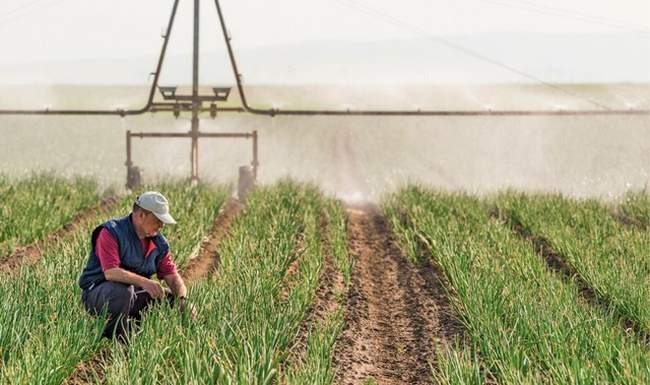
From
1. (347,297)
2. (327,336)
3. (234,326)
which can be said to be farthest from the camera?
(347,297)

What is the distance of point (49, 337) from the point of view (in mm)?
5484

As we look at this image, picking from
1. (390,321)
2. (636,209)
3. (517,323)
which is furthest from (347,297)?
(636,209)

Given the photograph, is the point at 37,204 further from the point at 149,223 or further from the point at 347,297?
the point at 149,223

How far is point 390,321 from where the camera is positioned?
819 centimetres

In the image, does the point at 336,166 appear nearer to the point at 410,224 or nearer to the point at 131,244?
the point at 410,224

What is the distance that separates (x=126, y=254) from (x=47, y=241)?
16.6ft

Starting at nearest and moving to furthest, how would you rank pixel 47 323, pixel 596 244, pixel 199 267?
pixel 47 323 < pixel 199 267 < pixel 596 244

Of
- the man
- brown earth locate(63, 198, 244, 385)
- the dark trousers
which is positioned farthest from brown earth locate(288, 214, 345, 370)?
the dark trousers

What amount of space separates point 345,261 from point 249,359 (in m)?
4.36

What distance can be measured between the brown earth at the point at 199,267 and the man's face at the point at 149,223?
824 mm

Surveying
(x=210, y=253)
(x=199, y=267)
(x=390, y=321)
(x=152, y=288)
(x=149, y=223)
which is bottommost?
(x=210, y=253)

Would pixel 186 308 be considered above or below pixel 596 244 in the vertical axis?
above

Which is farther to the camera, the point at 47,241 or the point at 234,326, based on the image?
the point at 47,241

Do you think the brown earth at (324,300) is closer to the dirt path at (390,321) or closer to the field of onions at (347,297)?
the field of onions at (347,297)
